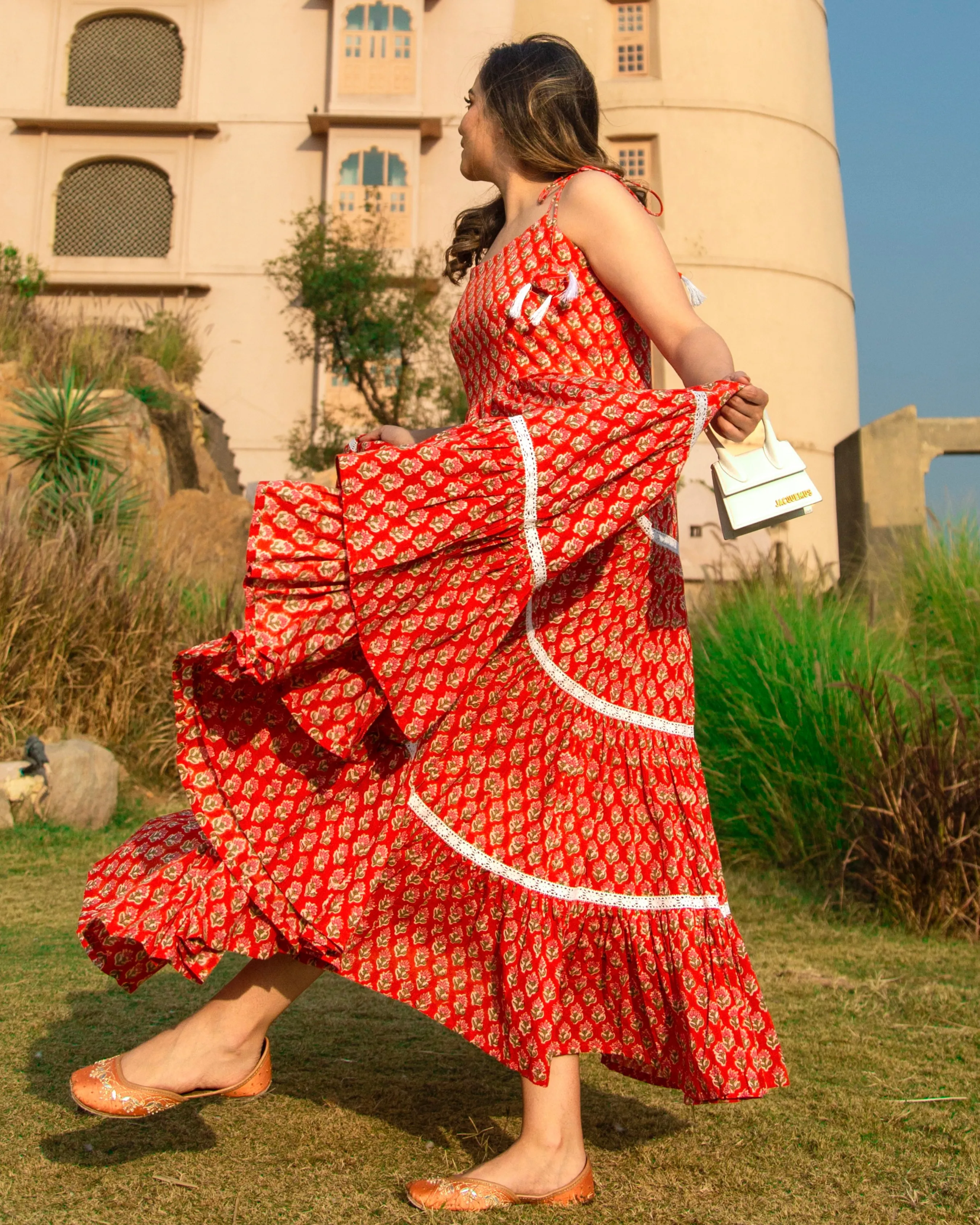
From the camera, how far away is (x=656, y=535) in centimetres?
206

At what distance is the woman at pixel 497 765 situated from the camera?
177 centimetres

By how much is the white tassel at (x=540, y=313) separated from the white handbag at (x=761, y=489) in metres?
0.39

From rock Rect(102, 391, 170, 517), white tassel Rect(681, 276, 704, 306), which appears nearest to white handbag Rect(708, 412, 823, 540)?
white tassel Rect(681, 276, 704, 306)

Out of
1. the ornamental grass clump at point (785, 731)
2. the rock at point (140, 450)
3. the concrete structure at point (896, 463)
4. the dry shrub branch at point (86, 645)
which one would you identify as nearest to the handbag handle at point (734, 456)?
the ornamental grass clump at point (785, 731)

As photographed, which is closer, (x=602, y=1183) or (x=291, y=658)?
(x=291, y=658)

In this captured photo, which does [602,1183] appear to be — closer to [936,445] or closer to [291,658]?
[291,658]

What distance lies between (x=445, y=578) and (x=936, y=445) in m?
9.70

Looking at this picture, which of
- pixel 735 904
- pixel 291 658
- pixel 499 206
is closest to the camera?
pixel 291 658

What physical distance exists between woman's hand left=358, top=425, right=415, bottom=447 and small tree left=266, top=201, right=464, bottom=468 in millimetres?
15094

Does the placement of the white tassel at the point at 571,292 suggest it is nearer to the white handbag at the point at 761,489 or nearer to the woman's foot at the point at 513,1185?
the white handbag at the point at 761,489

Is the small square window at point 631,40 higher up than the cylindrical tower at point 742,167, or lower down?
higher up

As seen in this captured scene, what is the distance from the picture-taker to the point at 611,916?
6.24 ft

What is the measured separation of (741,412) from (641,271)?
32 centimetres

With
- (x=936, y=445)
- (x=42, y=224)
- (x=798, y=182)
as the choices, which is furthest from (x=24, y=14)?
(x=936, y=445)
